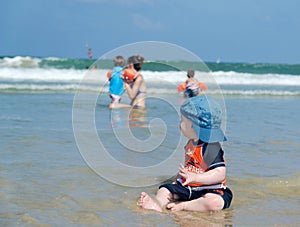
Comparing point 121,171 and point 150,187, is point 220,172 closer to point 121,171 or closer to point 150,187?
point 150,187

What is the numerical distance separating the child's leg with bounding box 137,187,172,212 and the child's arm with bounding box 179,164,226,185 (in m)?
0.24

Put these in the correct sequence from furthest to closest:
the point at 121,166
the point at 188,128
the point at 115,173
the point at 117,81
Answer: the point at 117,81, the point at 121,166, the point at 115,173, the point at 188,128

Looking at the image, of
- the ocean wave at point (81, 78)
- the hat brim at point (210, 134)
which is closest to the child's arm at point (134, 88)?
the hat brim at point (210, 134)

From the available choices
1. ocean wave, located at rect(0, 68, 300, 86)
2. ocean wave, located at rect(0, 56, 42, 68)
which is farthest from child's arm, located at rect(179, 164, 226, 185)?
ocean wave, located at rect(0, 56, 42, 68)

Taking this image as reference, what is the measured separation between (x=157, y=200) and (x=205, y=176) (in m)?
0.40

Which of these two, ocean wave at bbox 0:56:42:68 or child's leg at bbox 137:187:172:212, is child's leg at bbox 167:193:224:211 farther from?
ocean wave at bbox 0:56:42:68

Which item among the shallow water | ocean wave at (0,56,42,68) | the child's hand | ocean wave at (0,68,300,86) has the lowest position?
the shallow water

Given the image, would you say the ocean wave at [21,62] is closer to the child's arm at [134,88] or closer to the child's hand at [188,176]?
the child's arm at [134,88]

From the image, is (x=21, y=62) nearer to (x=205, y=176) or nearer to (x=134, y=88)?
(x=134, y=88)

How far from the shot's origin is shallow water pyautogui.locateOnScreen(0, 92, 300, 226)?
2.97 metres

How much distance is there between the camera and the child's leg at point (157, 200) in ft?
10.4

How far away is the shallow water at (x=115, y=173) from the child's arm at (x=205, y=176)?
8.4 inches

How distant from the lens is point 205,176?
10.5 ft

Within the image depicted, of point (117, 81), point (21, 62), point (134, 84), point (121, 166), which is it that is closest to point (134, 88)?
point (134, 84)
